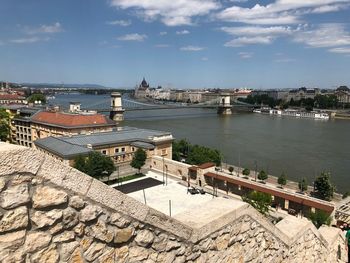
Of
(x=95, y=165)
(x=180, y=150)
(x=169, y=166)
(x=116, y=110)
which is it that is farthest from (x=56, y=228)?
(x=116, y=110)

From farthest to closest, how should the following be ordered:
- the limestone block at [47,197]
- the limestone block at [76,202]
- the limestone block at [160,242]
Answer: the limestone block at [160,242] → the limestone block at [76,202] → the limestone block at [47,197]

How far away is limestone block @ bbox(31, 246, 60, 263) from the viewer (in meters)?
1.72

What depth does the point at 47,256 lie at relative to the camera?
176cm

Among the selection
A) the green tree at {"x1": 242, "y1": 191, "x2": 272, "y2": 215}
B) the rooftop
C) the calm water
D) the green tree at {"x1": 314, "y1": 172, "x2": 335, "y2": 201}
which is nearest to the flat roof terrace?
the green tree at {"x1": 242, "y1": 191, "x2": 272, "y2": 215}

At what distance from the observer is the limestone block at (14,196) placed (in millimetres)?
1610

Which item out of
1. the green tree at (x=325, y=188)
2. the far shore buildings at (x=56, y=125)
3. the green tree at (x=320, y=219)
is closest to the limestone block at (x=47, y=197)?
the green tree at (x=320, y=219)

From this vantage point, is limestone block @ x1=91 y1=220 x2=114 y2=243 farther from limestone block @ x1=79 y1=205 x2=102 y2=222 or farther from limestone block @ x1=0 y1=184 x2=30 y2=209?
limestone block @ x1=0 y1=184 x2=30 y2=209

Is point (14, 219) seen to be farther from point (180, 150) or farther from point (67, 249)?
point (180, 150)

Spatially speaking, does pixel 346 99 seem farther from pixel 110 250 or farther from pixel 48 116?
pixel 110 250

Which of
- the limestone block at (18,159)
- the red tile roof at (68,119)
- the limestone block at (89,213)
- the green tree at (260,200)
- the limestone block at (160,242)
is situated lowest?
the green tree at (260,200)

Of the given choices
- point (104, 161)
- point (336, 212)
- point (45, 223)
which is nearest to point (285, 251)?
point (45, 223)

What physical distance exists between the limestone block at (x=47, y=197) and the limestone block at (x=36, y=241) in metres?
0.15

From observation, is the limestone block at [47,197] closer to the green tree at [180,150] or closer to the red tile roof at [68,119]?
the green tree at [180,150]

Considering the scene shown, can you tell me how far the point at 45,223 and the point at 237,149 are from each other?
29696 mm
